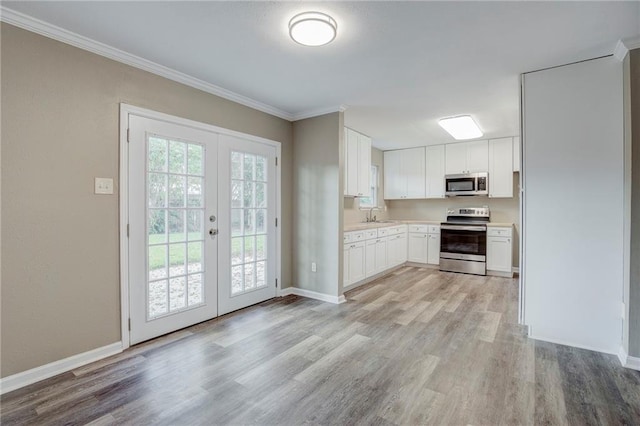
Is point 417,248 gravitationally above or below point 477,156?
below

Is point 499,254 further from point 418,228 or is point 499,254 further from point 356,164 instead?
point 356,164

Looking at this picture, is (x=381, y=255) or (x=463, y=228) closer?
(x=381, y=255)

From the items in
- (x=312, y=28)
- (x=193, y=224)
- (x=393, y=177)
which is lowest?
(x=193, y=224)

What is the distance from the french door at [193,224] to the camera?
8.90 feet

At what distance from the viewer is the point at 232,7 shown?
1.97 metres

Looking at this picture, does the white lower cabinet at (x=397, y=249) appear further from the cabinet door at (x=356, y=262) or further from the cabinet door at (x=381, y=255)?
the cabinet door at (x=356, y=262)

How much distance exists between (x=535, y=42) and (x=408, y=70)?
0.95 meters

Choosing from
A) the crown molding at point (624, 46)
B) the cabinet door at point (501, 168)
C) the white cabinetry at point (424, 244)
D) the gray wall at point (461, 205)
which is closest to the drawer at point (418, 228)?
the white cabinetry at point (424, 244)

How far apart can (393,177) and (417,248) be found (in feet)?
5.26

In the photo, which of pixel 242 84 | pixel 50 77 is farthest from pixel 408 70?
pixel 50 77

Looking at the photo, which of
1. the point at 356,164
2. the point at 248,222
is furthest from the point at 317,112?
the point at 248,222

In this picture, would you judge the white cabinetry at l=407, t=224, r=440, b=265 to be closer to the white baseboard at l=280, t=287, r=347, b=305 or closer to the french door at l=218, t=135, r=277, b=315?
the white baseboard at l=280, t=287, r=347, b=305

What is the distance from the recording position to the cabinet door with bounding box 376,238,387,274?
202 inches

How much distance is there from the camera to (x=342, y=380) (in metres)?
2.16
